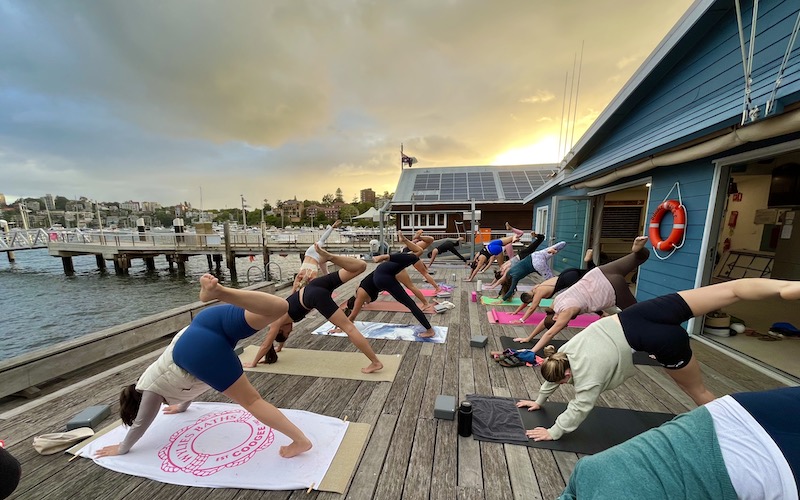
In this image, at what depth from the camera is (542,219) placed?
11047 millimetres

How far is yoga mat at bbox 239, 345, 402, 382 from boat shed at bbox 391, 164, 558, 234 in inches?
551

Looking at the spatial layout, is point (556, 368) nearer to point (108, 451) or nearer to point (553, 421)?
point (553, 421)

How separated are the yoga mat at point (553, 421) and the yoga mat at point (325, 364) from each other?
107 centimetres

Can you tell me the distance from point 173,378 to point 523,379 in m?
3.13

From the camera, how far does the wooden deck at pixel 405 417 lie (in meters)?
1.85

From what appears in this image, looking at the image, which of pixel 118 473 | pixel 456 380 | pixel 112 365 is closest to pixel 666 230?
pixel 456 380

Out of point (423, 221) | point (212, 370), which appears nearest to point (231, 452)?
point (212, 370)

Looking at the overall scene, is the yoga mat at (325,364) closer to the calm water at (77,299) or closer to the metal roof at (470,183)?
the calm water at (77,299)

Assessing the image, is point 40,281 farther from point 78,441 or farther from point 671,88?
point 671,88

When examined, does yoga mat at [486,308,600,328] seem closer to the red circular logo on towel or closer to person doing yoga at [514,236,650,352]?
person doing yoga at [514,236,650,352]

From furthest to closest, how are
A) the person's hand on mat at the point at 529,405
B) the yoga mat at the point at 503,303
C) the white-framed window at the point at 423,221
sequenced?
the white-framed window at the point at 423,221 < the yoga mat at the point at 503,303 < the person's hand on mat at the point at 529,405

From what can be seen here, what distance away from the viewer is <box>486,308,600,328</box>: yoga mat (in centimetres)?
477

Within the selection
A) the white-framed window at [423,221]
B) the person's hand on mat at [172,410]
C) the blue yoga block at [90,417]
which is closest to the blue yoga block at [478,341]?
the person's hand on mat at [172,410]

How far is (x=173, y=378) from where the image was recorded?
193 centimetres
